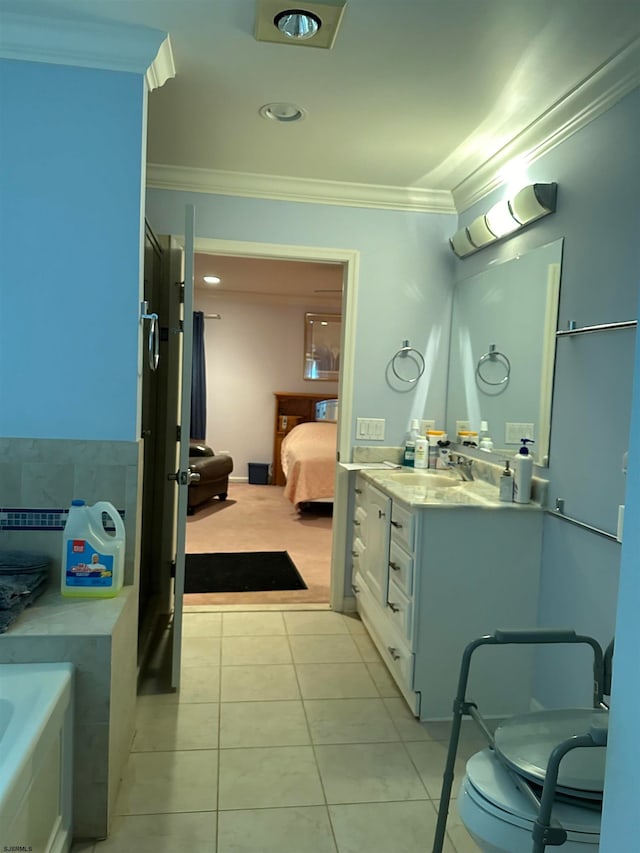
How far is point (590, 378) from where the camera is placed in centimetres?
219

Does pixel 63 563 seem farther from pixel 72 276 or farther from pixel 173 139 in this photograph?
pixel 173 139

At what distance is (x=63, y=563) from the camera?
202 cm

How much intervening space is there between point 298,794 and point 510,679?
3.29 feet

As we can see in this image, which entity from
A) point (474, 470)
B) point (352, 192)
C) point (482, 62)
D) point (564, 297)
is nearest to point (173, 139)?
point (352, 192)

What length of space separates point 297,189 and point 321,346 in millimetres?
4603

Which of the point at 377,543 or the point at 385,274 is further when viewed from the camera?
the point at 385,274

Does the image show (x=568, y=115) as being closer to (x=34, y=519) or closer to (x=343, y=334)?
(x=343, y=334)

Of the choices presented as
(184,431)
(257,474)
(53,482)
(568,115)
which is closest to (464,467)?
(184,431)

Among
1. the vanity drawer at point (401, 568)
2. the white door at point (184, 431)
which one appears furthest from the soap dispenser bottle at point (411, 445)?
the white door at point (184, 431)

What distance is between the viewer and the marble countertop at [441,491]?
8.07ft

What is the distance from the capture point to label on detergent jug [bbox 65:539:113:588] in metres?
2.01

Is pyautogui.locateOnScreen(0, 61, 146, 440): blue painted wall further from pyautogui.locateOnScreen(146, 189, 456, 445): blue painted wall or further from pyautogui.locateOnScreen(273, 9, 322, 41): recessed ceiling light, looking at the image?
pyautogui.locateOnScreen(146, 189, 456, 445): blue painted wall

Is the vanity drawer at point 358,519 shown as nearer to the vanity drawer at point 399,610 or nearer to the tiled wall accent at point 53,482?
the vanity drawer at point 399,610

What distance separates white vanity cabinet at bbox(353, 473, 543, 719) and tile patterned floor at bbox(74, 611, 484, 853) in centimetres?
20
